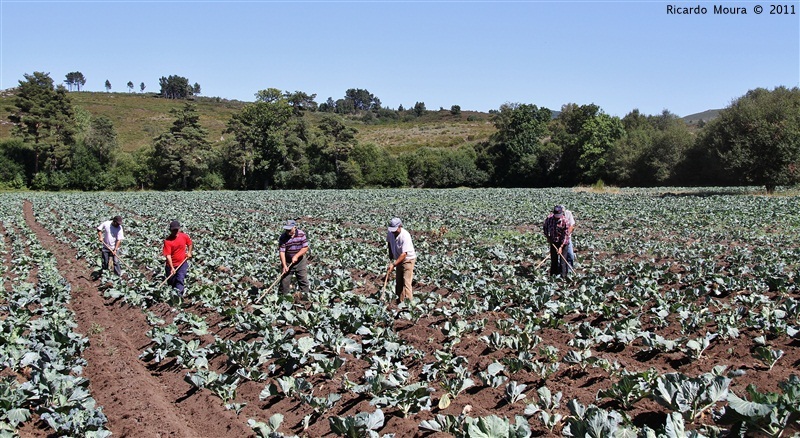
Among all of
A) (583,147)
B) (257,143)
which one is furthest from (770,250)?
(257,143)

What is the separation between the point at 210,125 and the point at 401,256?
102477mm

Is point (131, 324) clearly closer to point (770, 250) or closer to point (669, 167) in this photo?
point (770, 250)

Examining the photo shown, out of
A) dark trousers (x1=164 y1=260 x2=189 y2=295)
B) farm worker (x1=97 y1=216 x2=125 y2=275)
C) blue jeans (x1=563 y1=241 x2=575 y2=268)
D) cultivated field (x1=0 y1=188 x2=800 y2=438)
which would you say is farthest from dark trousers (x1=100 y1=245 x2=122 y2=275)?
blue jeans (x1=563 y1=241 x2=575 y2=268)

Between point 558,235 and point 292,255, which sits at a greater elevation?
point 558,235

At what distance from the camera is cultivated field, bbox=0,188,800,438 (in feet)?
17.7

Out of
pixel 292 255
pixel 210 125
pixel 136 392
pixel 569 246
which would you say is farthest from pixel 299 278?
pixel 210 125

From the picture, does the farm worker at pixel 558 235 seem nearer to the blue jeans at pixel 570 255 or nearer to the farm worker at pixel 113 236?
the blue jeans at pixel 570 255

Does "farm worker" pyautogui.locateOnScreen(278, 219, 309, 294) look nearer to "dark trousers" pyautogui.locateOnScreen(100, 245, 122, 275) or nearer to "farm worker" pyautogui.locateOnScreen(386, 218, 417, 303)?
"farm worker" pyautogui.locateOnScreen(386, 218, 417, 303)

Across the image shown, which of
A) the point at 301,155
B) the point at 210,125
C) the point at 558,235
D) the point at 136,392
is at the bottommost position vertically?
the point at 136,392

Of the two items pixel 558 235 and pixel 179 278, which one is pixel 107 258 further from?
pixel 558 235

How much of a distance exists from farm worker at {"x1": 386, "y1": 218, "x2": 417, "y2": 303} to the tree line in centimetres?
5196

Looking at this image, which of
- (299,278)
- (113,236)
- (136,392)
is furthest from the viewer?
(113,236)

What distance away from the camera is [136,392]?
6.81 metres

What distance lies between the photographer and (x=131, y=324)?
10070mm
